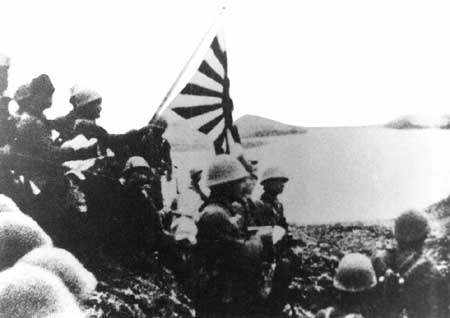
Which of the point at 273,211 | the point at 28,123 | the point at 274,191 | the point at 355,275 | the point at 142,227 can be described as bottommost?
the point at 355,275

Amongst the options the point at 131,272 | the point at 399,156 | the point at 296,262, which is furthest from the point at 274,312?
the point at 399,156

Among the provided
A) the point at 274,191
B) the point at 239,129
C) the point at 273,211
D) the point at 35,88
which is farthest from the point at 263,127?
the point at 35,88

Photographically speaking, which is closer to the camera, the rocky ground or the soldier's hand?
the rocky ground

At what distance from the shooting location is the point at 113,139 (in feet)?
19.4

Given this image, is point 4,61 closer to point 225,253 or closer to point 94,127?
point 94,127

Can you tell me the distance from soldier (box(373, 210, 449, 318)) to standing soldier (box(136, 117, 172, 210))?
2.21 meters

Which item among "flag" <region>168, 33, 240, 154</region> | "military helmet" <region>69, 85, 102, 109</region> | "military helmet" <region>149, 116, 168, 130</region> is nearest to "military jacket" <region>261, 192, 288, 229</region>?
"flag" <region>168, 33, 240, 154</region>

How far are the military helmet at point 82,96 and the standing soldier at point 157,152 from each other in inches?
23.6

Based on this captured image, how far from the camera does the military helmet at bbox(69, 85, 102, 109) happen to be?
592cm

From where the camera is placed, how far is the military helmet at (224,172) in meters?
4.79

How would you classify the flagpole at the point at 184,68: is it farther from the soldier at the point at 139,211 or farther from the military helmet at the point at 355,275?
the military helmet at the point at 355,275

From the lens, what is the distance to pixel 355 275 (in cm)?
496

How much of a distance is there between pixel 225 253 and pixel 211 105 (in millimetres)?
1773

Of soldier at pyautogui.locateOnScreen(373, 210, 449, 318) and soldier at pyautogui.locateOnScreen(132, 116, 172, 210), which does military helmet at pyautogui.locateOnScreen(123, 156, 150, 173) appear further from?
soldier at pyautogui.locateOnScreen(373, 210, 449, 318)
